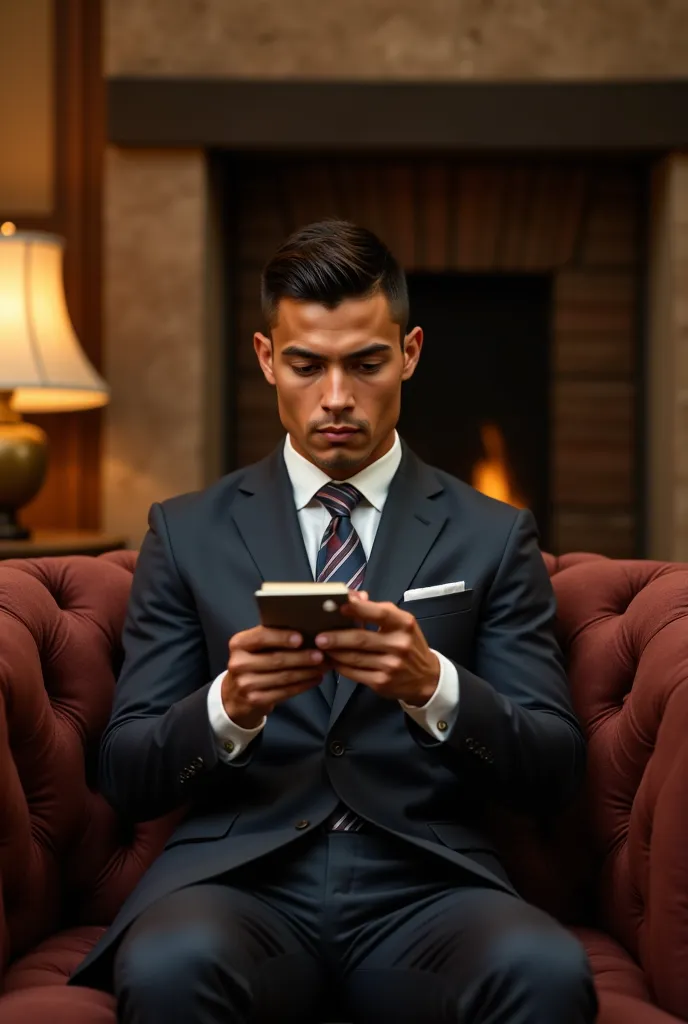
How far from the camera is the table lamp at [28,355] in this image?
9.95 ft

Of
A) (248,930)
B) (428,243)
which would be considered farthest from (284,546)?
(428,243)

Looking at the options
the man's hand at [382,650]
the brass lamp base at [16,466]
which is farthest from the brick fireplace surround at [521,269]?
the man's hand at [382,650]

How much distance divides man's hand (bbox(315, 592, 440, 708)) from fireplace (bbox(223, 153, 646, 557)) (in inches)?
108

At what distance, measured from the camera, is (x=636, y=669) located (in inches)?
60.4

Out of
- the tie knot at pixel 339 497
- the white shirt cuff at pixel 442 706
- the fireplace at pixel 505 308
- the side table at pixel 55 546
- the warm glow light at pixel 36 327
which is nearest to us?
the white shirt cuff at pixel 442 706

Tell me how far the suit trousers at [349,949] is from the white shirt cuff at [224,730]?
0.13 meters

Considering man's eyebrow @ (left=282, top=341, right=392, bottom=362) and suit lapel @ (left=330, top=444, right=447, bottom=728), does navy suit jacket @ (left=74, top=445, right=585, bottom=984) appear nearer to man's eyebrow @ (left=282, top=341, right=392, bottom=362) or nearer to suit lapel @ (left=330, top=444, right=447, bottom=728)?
suit lapel @ (left=330, top=444, right=447, bottom=728)

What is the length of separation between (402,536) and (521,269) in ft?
8.71

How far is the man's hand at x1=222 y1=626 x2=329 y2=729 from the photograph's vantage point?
4.01 ft

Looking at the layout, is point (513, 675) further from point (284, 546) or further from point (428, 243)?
point (428, 243)

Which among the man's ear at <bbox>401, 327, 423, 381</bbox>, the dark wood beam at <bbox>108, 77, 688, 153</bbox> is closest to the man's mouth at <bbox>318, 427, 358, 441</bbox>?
the man's ear at <bbox>401, 327, 423, 381</bbox>

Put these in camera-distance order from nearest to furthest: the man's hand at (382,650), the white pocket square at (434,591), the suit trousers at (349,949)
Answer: the suit trousers at (349,949), the man's hand at (382,650), the white pocket square at (434,591)

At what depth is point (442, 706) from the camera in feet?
4.34

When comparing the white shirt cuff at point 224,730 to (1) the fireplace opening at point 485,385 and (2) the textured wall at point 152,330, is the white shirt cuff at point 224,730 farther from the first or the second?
(1) the fireplace opening at point 485,385
